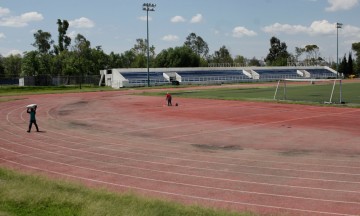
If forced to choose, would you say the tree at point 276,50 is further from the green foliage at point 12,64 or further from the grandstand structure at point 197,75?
the green foliage at point 12,64

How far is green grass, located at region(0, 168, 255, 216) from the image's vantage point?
30.1 ft

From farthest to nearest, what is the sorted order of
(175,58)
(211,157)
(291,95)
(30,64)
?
1. (175,58)
2. (30,64)
3. (291,95)
4. (211,157)

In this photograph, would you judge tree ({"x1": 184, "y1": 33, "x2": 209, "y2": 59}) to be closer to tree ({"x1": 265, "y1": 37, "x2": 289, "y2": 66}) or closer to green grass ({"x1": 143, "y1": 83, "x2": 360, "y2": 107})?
tree ({"x1": 265, "y1": 37, "x2": 289, "y2": 66})

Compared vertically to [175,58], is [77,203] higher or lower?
lower

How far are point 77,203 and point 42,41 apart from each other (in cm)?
13537

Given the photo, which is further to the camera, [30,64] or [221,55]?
[221,55]

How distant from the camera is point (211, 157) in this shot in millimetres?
16641

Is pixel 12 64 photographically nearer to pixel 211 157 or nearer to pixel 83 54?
pixel 83 54

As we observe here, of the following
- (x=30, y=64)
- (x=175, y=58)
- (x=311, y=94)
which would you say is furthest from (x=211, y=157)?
(x=175, y=58)

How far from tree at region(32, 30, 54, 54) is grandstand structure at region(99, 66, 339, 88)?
59.6 meters

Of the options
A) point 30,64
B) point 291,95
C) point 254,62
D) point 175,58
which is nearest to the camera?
point 291,95

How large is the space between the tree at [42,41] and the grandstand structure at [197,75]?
2345 inches

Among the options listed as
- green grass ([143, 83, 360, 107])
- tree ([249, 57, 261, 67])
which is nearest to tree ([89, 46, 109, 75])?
green grass ([143, 83, 360, 107])

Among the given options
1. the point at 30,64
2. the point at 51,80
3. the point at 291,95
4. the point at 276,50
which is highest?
the point at 276,50
